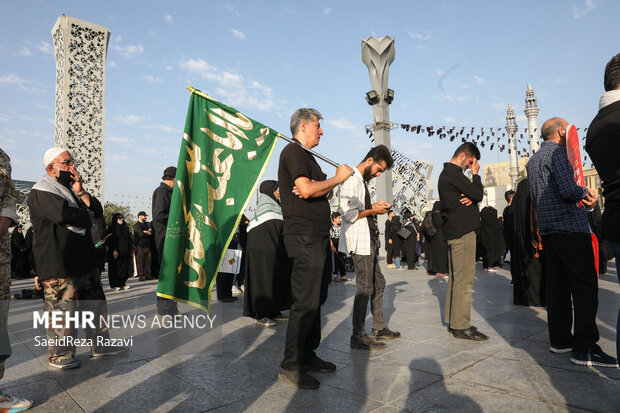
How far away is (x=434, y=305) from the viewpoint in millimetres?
6207

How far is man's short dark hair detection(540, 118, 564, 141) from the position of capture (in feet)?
12.4

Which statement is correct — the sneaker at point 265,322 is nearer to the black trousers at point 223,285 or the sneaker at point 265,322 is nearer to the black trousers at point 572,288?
the black trousers at point 223,285

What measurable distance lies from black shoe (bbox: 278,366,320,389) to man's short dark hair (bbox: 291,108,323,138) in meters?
1.82

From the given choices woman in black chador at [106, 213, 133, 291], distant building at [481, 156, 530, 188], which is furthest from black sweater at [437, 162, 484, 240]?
distant building at [481, 156, 530, 188]

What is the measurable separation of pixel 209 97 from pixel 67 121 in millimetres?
53136

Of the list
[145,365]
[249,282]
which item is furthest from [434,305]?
[145,365]

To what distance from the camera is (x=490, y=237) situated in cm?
1116

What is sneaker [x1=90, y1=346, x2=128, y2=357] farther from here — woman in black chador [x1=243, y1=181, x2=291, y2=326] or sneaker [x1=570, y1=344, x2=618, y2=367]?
sneaker [x1=570, y1=344, x2=618, y2=367]

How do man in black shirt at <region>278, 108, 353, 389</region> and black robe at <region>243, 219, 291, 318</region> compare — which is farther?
black robe at <region>243, 219, 291, 318</region>

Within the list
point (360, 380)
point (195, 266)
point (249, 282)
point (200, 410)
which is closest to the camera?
point (200, 410)

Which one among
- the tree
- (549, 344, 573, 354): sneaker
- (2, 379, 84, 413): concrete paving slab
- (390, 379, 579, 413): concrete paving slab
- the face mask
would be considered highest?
the tree

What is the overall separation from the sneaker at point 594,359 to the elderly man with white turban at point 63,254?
387cm

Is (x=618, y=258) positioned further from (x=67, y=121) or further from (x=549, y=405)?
(x=67, y=121)

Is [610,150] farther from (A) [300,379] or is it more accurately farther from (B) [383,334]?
(B) [383,334]
